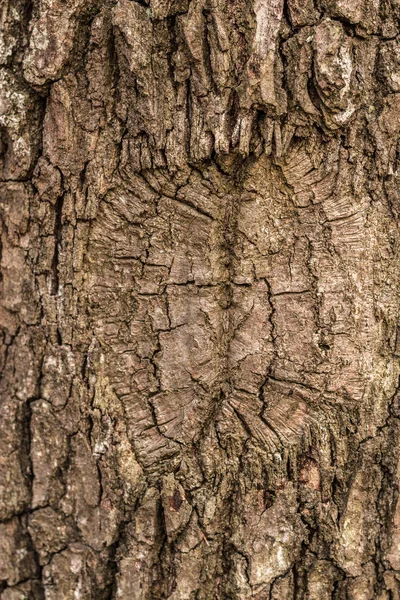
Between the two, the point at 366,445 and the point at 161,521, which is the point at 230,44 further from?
the point at 161,521

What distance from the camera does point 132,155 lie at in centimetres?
165

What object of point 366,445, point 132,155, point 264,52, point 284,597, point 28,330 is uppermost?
point 264,52

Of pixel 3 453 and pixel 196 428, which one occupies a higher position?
pixel 196 428

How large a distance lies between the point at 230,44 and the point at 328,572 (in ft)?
5.05

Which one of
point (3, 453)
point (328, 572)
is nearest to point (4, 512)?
point (3, 453)

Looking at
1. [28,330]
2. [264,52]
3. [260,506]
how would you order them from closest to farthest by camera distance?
[264,52] < [260,506] < [28,330]

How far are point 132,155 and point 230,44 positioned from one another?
1.33 feet

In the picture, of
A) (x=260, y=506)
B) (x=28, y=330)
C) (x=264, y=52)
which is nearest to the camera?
(x=264, y=52)

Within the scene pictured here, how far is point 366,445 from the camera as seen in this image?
5.57 feet

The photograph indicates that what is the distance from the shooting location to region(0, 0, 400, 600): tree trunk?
1610 mm

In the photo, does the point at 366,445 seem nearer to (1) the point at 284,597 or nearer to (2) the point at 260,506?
(2) the point at 260,506

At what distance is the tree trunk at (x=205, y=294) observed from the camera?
161 cm

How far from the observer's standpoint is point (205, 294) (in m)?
1.71

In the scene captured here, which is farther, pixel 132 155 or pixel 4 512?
pixel 4 512
